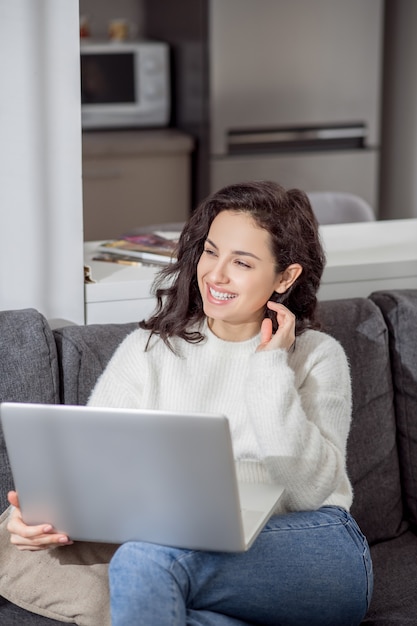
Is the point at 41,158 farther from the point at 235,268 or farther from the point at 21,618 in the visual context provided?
the point at 21,618

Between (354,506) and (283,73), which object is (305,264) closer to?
(354,506)

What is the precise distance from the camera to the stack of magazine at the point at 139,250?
2128 mm

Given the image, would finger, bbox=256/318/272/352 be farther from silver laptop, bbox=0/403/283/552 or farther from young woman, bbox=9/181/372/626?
silver laptop, bbox=0/403/283/552

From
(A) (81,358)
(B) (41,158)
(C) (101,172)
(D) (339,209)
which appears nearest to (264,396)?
(A) (81,358)

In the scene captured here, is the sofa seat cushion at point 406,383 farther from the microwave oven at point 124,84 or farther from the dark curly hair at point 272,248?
the microwave oven at point 124,84

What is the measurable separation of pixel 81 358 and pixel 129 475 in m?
0.50

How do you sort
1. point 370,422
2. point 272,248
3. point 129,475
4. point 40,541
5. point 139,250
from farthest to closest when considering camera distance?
1. point 139,250
2. point 370,422
3. point 272,248
4. point 40,541
5. point 129,475

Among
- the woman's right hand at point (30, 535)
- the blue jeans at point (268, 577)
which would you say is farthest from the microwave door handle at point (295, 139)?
the woman's right hand at point (30, 535)

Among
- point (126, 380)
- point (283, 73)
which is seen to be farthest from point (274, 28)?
point (126, 380)

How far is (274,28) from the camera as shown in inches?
148

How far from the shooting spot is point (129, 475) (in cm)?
137

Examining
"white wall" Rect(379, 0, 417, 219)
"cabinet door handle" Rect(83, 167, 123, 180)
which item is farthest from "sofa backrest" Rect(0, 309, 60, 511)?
"white wall" Rect(379, 0, 417, 219)

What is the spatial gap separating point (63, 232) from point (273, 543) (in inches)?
29.7

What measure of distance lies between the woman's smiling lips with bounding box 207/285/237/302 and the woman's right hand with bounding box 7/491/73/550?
449mm
